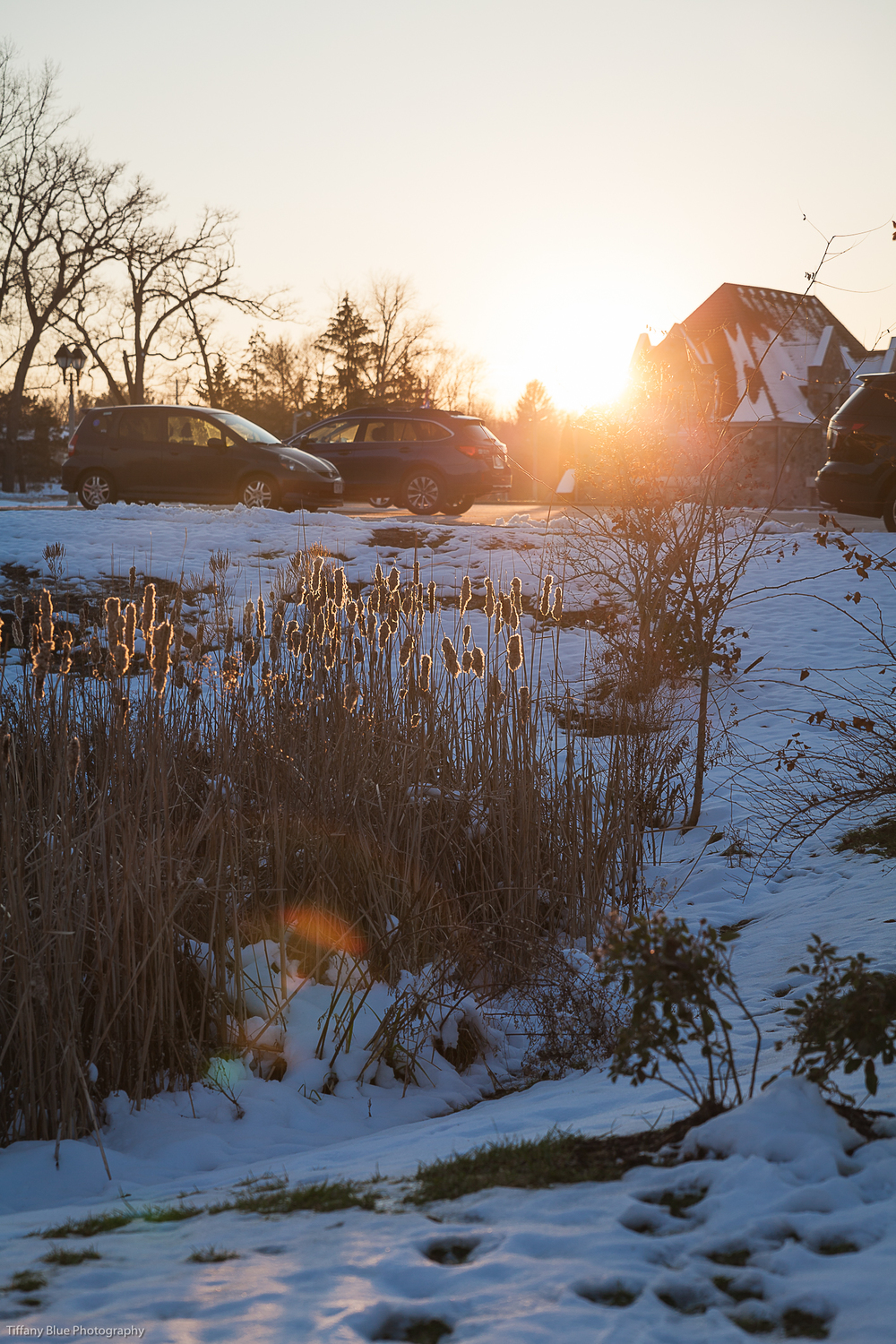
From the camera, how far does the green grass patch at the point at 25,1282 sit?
1.87m

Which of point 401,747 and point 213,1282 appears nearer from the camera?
point 213,1282

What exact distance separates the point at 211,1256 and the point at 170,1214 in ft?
1.15

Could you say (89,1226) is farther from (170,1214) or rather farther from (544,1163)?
(544,1163)

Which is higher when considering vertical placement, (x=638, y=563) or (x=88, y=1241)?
(x=638, y=563)

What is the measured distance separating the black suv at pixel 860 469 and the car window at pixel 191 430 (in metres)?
7.86

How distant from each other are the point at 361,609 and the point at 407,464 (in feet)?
43.7

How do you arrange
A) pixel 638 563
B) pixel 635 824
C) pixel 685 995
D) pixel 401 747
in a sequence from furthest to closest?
pixel 638 563 → pixel 635 824 → pixel 401 747 → pixel 685 995

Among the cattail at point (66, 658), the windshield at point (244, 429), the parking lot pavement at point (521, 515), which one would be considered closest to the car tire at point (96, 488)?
the parking lot pavement at point (521, 515)

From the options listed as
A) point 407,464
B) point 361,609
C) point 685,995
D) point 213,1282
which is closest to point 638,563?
point 361,609

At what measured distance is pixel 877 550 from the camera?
11.2 m

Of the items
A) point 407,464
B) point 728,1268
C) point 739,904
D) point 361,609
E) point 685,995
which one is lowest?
point 739,904

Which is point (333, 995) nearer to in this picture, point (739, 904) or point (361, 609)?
point (361, 609)

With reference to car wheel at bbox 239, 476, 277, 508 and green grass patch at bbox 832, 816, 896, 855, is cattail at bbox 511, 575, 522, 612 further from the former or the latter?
car wheel at bbox 239, 476, 277, 508

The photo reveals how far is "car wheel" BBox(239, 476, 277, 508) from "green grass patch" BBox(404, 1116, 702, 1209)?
13085mm
